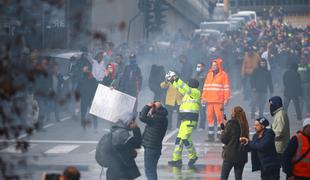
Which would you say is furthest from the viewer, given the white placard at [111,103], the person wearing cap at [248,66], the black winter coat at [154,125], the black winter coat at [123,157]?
the person wearing cap at [248,66]

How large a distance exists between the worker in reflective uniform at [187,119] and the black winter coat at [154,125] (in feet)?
8.95

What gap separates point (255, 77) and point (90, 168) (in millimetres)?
10441

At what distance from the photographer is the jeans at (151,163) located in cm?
1434

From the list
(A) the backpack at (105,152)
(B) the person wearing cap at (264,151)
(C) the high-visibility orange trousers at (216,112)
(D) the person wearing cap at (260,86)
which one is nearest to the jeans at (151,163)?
(A) the backpack at (105,152)

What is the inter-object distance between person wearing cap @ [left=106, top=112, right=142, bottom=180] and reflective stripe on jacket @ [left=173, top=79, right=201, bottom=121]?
5.14m

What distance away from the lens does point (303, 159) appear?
11953 millimetres

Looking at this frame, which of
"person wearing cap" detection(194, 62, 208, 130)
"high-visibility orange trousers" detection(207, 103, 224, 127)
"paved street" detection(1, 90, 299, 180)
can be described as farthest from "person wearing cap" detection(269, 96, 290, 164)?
"person wearing cap" detection(194, 62, 208, 130)

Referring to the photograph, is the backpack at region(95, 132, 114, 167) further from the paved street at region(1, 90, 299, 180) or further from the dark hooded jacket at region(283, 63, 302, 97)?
the dark hooded jacket at region(283, 63, 302, 97)

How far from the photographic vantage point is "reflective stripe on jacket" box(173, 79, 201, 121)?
59.4 ft

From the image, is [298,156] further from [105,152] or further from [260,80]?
[260,80]

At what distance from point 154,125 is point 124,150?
1.76 metres

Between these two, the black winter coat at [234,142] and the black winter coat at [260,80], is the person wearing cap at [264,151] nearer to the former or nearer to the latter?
the black winter coat at [234,142]

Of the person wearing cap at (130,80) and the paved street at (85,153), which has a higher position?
the person wearing cap at (130,80)

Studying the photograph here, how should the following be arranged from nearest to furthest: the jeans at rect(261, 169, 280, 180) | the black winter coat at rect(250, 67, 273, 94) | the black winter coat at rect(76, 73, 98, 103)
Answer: the jeans at rect(261, 169, 280, 180)
the black winter coat at rect(76, 73, 98, 103)
the black winter coat at rect(250, 67, 273, 94)
